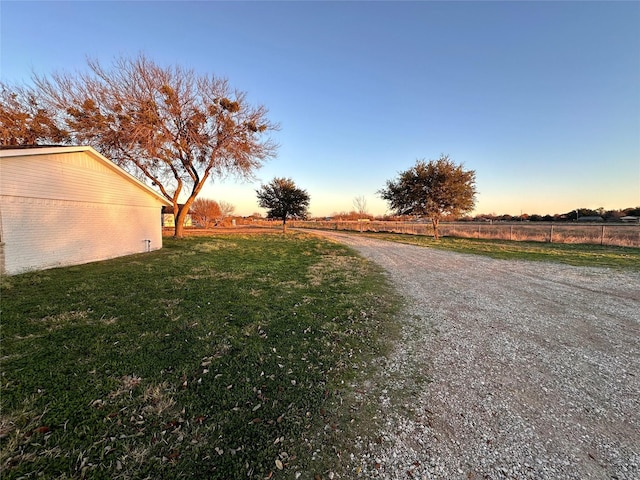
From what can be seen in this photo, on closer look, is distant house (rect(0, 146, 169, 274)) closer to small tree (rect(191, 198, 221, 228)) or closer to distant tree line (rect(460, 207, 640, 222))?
small tree (rect(191, 198, 221, 228))

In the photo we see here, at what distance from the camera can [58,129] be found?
15320 millimetres

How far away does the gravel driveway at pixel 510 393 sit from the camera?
1945mm

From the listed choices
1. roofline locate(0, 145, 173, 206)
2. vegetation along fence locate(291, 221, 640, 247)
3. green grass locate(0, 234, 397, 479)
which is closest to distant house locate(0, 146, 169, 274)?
roofline locate(0, 145, 173, 206)

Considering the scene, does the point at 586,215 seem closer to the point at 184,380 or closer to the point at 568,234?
the point at 568,234

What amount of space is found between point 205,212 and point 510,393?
Answer: 60185 millimetres

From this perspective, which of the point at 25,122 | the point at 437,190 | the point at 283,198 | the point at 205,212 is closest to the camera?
the point at 25,122

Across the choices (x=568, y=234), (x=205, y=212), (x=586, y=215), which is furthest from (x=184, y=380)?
(x=586, y=215)

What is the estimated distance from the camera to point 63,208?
30.7ft

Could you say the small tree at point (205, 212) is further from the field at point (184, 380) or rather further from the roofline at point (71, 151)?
the field at point (184, 380)

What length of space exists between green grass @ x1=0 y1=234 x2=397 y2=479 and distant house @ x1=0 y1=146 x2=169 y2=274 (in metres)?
2.91

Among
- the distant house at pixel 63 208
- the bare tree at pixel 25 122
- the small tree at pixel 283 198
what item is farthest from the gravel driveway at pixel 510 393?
the small tree at pixel 283 198

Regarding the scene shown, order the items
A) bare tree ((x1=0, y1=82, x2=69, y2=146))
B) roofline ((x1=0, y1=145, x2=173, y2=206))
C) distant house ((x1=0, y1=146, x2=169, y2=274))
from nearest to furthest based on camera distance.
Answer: roofline ((x1=0, y1=145, x2=173, y2=206)) → distant house ((x1=0, y1=146, x2=169, y2=274)) → bare tree ((x1=0, y1=82, x2=69, y2=146))

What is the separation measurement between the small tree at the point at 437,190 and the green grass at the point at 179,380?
17271mm

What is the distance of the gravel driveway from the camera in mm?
1945
